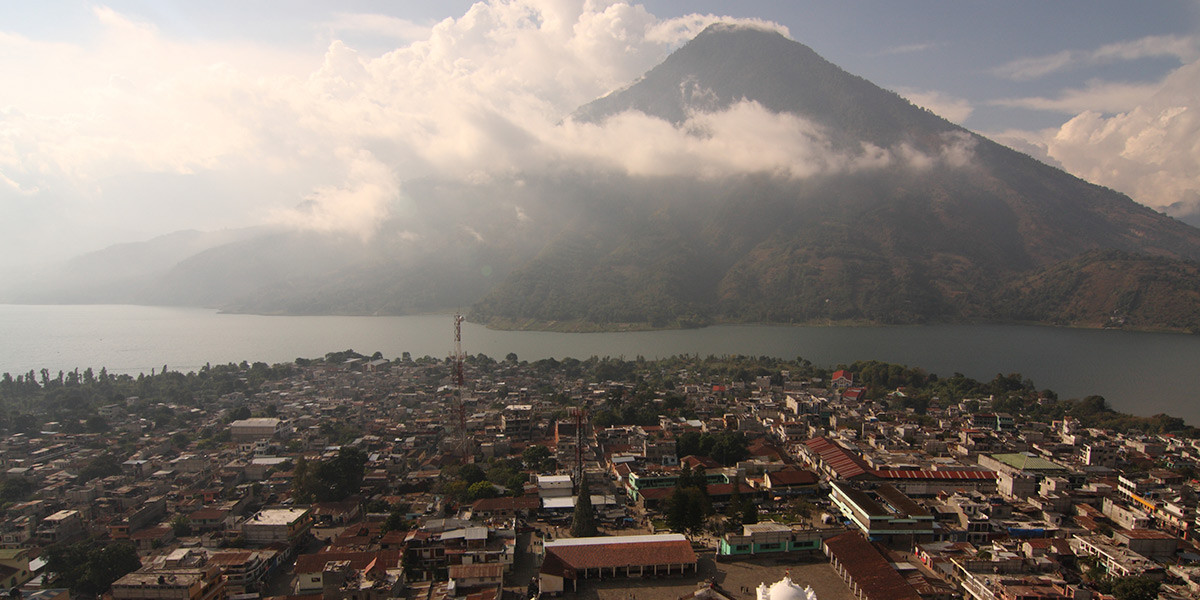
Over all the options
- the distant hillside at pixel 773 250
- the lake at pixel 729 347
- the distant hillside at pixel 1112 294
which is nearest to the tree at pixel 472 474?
the lake at pixel 729 347

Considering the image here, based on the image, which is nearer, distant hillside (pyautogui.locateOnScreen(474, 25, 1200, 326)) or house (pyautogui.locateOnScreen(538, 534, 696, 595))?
house (pyautogui.locateOnScreen(538, 534, 696, 595))

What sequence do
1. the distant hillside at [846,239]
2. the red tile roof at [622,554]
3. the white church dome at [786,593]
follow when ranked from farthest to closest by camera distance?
the distant hillside at [846,239], the red tile roof at [622,554], the white church dome at [786,593]

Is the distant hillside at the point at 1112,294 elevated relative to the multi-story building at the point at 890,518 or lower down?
elevated

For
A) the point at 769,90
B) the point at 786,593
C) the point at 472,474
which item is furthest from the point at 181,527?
the point at 769,90

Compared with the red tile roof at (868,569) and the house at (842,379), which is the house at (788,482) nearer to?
the red tile roof at (868,569)

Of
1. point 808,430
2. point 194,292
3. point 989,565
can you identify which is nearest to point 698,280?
point 808,430

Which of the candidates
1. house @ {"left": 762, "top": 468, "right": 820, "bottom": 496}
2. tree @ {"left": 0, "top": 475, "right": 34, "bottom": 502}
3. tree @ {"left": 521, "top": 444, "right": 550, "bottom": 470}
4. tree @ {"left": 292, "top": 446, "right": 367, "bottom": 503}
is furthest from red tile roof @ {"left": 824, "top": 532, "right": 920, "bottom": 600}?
tree @ {"left": 0, "top": 475, "right": 34, "bottom": 502}

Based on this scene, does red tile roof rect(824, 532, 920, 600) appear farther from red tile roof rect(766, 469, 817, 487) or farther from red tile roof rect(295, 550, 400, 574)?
red tile roof rect(295, 550, 400, 574)
